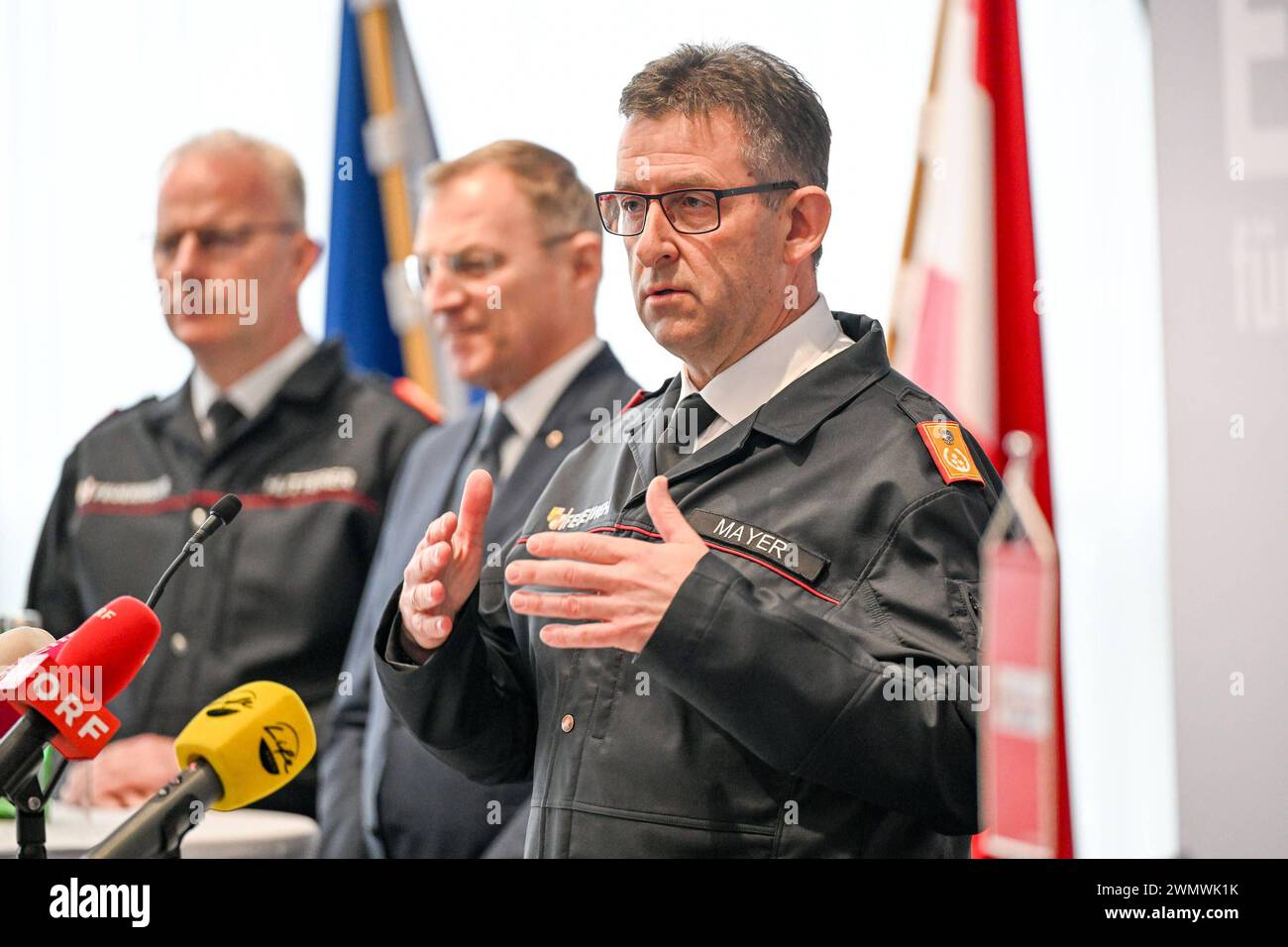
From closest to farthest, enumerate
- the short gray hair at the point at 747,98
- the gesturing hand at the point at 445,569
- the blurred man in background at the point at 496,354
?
the gesturing hand at the point at 445,569, the short gray hair at the point at 747,98, the blurred man in background at the point at 496,354

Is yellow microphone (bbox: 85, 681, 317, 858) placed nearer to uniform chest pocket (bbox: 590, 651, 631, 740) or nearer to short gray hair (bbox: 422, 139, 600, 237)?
uniform chest pocket (bbox: 590, 651, 631, 740)

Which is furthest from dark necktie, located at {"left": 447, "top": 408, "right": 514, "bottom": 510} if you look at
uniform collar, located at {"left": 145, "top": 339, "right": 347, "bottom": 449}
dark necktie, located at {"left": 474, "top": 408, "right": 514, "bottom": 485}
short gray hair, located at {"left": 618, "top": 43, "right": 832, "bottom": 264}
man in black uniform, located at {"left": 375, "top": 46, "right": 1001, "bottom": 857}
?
short gray hair, located at {"left": 618, "top": 43, "right": 832, "bottom": 264}

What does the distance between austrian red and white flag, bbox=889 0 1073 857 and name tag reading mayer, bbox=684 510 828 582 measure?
1171 mm

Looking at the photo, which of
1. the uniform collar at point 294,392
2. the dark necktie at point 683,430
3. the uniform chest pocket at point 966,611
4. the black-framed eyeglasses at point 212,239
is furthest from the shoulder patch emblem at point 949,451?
the black-framed eyeglasses at point 212,239

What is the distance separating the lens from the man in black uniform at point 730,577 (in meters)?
1.40

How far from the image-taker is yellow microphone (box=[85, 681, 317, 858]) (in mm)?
1316

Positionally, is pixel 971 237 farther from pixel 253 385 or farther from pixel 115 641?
pixel 115 641

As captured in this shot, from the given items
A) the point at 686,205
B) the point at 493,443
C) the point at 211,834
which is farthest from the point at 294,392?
the point at 686,205

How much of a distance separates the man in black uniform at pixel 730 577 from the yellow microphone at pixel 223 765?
0.15m

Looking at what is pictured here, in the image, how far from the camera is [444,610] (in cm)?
160

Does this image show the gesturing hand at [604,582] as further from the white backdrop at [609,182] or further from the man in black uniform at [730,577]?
the white backdrop at [609,182]
